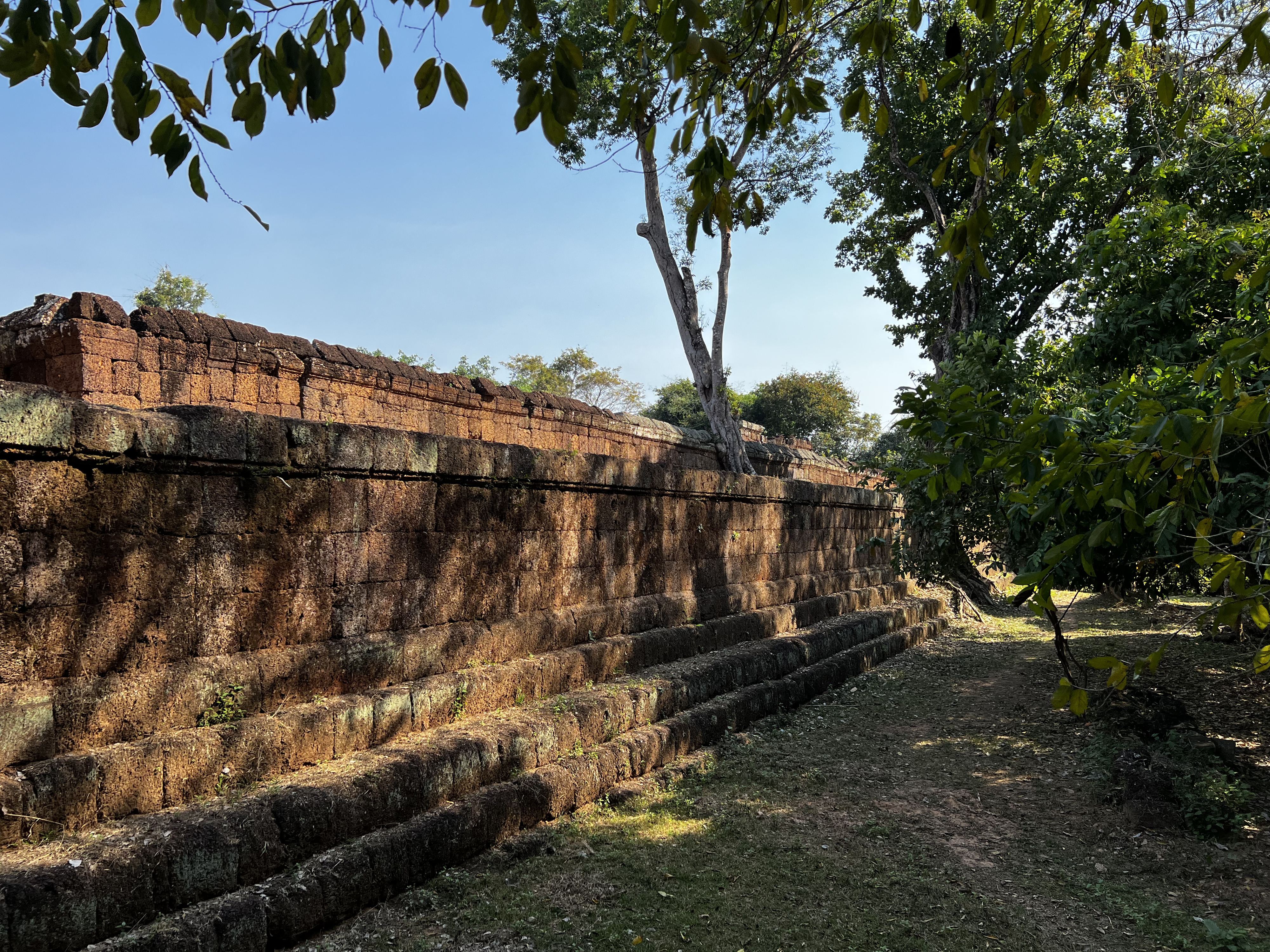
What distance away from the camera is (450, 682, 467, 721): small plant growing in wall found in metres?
4.26

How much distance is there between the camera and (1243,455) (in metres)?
4.89

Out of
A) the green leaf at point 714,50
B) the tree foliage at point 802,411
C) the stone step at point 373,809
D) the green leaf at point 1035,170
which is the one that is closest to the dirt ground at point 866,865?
the stone step at point 373,809

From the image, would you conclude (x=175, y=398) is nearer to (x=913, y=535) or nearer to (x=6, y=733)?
(x=6, y=733)

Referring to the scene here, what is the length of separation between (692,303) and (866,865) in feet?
32.5

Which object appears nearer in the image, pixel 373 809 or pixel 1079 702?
pixel 1079 702

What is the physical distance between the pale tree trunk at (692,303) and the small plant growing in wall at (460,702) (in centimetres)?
798

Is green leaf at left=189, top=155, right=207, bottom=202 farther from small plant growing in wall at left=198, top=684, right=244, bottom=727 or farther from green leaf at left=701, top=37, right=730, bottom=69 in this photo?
small plant growing in wall at left=198, top=684, right=244, bottom=727

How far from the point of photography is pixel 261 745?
3.32m

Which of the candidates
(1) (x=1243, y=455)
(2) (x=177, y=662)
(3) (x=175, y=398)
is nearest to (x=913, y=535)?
(1) (x=1243, y=455)

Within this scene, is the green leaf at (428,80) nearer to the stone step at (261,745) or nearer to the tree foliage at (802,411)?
the stone step at (261,745)

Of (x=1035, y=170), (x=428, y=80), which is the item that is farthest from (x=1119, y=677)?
(x=428, y=80)

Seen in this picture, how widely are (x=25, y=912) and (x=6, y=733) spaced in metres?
0.60

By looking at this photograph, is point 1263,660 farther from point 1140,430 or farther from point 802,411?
point 802,411

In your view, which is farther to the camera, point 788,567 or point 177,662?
point 788,567
